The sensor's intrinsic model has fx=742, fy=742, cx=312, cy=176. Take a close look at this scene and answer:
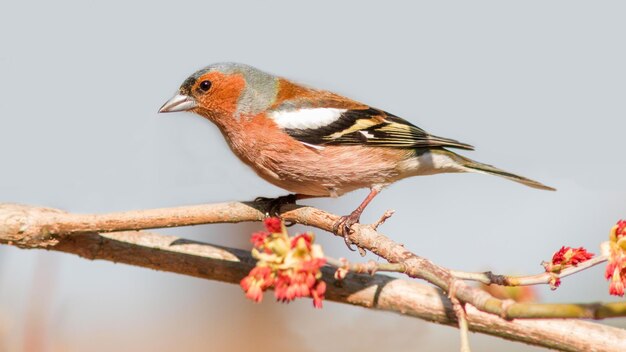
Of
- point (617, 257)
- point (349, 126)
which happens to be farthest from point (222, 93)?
point (617, 257)

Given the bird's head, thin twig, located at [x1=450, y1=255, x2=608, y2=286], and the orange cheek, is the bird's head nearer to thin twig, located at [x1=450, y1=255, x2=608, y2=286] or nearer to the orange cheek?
the orange cheek

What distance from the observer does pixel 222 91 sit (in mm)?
6938

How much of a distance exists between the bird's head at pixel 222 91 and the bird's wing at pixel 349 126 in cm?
33

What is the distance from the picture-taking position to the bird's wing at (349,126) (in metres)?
6.57

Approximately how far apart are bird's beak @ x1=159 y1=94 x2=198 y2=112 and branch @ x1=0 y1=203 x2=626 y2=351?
6.25 ft

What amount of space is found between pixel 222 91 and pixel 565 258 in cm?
422

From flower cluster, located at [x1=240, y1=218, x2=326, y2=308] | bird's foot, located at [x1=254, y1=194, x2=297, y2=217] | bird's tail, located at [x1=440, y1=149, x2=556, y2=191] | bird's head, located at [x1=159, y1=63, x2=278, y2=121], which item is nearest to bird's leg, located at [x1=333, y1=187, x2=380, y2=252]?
bird's foot, located at [x1=254, y1=194, x2=297, y2=217]

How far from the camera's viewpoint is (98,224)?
15.7 ft

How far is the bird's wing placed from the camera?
6.57 m

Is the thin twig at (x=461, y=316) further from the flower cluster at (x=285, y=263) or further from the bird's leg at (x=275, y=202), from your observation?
the bird's leg at (x=275, y=202)

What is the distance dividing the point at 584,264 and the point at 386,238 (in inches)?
44.5

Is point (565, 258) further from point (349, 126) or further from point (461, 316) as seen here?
point (349, 126)

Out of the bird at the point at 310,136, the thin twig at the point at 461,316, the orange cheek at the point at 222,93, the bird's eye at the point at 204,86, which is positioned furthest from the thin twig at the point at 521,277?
the bird's eye at the point at 204,86

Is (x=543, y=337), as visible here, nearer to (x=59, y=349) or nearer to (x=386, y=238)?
(x=386, y=238)
